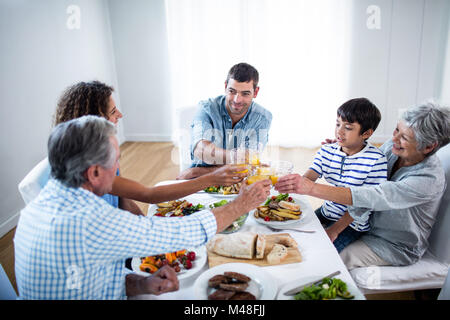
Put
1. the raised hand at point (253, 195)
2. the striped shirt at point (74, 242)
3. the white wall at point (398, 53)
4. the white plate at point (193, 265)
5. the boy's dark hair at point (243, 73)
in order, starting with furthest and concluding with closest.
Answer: the white wall at point (398, 53)
the boy's dark hair at point (243, 73)
the raised hand at point (253, 195)
the white plate at point (193, 265)
the striped shirt at point (74, 242)

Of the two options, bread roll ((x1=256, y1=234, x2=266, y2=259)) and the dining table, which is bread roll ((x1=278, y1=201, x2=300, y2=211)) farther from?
bread roll ((x1=256, y1=234, x2=266, y2=259))

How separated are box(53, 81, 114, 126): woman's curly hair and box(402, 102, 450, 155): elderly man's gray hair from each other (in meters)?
1.47

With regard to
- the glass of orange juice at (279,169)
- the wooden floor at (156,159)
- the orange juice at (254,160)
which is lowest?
the wooden floor at (156,159)

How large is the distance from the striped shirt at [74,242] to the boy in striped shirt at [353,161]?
1062mm

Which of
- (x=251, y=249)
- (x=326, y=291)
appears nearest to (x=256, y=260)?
(x=251, y=249)

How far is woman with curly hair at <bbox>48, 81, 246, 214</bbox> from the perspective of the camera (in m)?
1.62

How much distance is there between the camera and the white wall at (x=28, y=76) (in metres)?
2.97

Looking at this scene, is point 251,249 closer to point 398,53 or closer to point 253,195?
point 253,195

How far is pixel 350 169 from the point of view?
5.83ft

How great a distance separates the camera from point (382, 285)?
1.57 meters

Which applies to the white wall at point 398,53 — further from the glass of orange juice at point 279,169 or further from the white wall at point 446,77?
the glass of orange juice at point 279,169

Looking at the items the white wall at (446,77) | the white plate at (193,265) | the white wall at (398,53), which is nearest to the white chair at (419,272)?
the white plate at (193,265)

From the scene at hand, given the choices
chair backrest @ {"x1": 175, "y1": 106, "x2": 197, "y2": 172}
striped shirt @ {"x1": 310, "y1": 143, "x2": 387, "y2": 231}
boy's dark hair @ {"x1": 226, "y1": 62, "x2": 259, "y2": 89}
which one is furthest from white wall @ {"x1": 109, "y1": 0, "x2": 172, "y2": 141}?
striped shirt @ {"x1": 310, "y1": 143, "x2": 387, "y2": 231}
